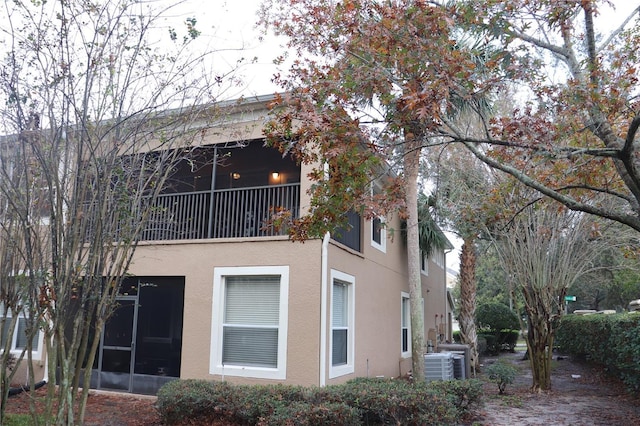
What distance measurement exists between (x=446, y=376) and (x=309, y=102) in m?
8.04

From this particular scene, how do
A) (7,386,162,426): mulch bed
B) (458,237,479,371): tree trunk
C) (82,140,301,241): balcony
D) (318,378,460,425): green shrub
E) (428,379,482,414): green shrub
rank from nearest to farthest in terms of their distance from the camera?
1. (318,378,460,425): green shrub
2. (7,386,162,426): mulch bed
3. (428,379,482,414): green shrub
4. (82,140,301,241): balcony
5. (458,237,479,371): tree trunk

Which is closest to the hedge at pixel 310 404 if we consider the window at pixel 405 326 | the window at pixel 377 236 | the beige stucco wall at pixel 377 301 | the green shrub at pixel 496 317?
the beige stucco wall at pixel 377 301

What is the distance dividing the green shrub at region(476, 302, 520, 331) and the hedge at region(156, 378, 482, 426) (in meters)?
18.0

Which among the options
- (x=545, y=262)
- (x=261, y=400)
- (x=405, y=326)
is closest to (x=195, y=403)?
(x=261, y=400)

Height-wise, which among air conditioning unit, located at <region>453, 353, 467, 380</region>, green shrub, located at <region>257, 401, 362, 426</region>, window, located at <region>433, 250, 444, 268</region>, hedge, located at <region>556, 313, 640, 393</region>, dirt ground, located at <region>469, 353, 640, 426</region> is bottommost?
dirt ground, located at <region>469, 353, 640, 426</region>

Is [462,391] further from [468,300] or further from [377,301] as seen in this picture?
[468,300]

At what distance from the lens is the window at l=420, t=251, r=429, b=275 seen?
18155 mm

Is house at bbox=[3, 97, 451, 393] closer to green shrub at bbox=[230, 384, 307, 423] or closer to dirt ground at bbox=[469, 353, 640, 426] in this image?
green shrub at bbox=[230, 384, 307, 423]

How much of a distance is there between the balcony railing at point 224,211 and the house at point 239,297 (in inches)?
1.1

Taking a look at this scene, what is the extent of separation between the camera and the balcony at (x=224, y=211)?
1098cm

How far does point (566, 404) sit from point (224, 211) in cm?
828

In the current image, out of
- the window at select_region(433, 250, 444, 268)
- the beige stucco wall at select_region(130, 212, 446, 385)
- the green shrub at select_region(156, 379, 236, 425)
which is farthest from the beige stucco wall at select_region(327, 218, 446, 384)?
the window at select_region(433, 250, 444, 268)

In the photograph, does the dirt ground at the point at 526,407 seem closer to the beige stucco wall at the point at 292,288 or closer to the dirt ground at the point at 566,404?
the dirt ground at the point at 566,404

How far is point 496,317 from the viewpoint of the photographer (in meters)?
25.7
